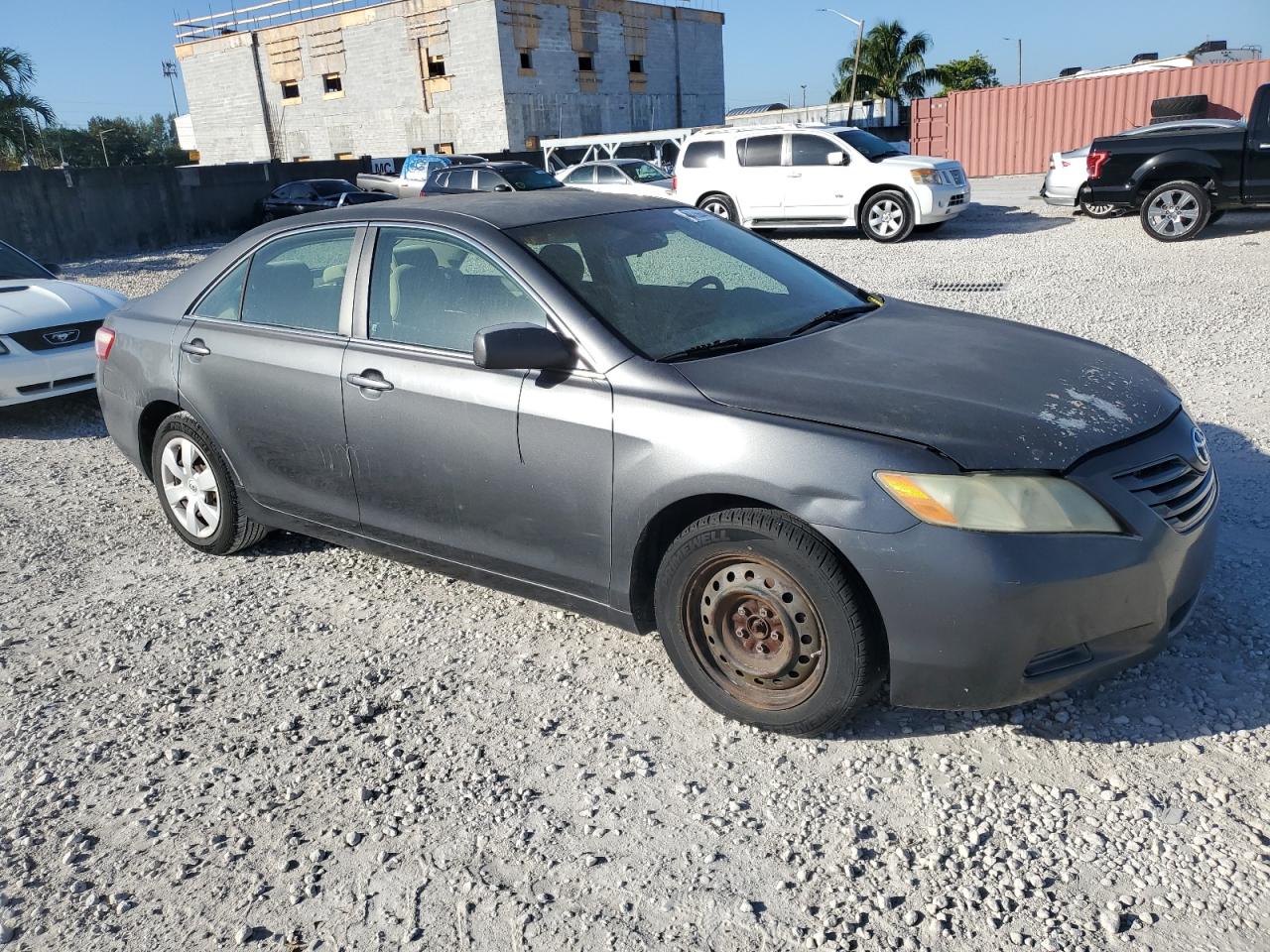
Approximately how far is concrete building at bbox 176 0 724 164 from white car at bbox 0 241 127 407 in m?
34.0

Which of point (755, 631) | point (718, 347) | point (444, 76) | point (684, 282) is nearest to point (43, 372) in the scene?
point (684, 282)

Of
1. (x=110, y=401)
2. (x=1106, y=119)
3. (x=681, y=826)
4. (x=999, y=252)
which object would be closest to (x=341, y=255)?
(x=110, y=401)

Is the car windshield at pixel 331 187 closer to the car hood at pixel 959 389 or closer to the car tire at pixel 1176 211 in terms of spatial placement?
the car tire at pixel 1176 211

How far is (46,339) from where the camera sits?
731cm

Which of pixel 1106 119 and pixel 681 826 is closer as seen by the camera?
pixel 681 826

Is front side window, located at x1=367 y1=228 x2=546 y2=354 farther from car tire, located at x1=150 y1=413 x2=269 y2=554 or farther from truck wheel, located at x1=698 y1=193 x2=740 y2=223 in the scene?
truck wheel, located at x1=698 y1=193 x2=740 y2=223

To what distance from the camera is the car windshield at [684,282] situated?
352cm

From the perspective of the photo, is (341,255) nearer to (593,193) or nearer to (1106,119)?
(593,193)

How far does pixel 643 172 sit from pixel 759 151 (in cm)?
383

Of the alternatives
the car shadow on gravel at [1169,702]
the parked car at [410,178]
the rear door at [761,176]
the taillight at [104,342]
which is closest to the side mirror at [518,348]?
the car shadow on gravel at [1169,702]

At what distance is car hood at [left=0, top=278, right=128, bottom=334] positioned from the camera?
24.0ft

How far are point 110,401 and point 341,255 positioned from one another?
1.78 metres

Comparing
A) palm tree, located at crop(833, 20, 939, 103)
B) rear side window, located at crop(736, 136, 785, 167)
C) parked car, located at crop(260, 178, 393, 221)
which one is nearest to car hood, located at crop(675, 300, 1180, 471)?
rear side window, located at crop(736, 136, 785, 167)

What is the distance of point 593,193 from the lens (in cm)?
443
